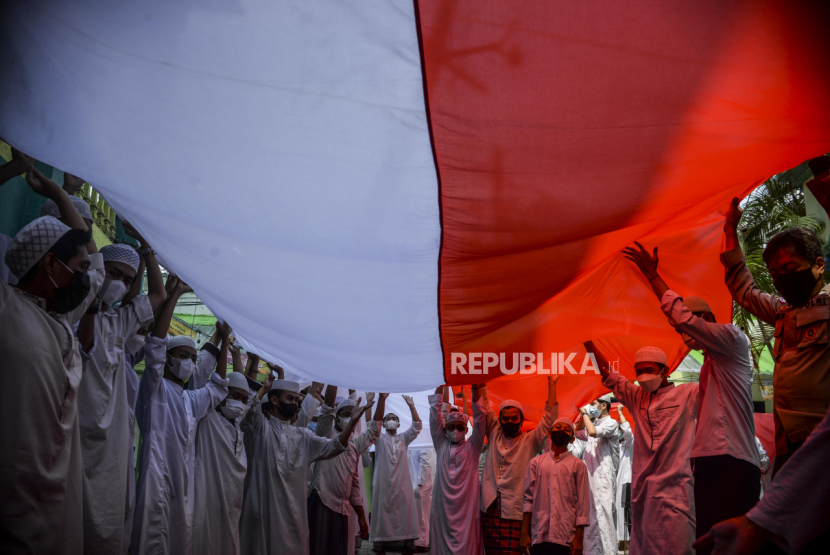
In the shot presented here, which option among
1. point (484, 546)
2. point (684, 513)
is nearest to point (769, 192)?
point (484, 546)

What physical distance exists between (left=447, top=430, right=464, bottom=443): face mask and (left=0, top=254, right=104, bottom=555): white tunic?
517cm

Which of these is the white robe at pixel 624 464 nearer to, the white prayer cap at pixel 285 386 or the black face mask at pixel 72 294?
the white prayer cap at pixel 285 386

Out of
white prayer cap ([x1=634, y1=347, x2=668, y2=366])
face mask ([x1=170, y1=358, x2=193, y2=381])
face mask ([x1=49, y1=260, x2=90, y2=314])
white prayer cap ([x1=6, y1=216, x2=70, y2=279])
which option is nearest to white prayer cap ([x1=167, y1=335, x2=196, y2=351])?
face mask ([x1=170, y1=358, x2=193, y2=381])

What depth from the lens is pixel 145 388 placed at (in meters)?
4.71

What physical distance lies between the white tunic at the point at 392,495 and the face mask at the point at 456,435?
2.57 meters

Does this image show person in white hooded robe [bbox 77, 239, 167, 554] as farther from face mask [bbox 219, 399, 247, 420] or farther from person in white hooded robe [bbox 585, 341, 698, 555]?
person in white hooded robe [bbox 585, 341, 698, 555]

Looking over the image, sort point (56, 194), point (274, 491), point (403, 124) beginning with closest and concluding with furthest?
point (403, 124) → point (56, 194) → point (274, 491)

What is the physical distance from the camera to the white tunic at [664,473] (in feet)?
12.2

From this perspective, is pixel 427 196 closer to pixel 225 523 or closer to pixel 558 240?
pixel 558 240

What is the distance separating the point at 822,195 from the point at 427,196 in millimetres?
1733

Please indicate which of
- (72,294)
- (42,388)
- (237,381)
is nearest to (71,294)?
(72,294)

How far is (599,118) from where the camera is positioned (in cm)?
259

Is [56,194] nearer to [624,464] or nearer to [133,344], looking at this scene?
[133,344]

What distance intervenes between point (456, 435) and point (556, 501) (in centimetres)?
168
